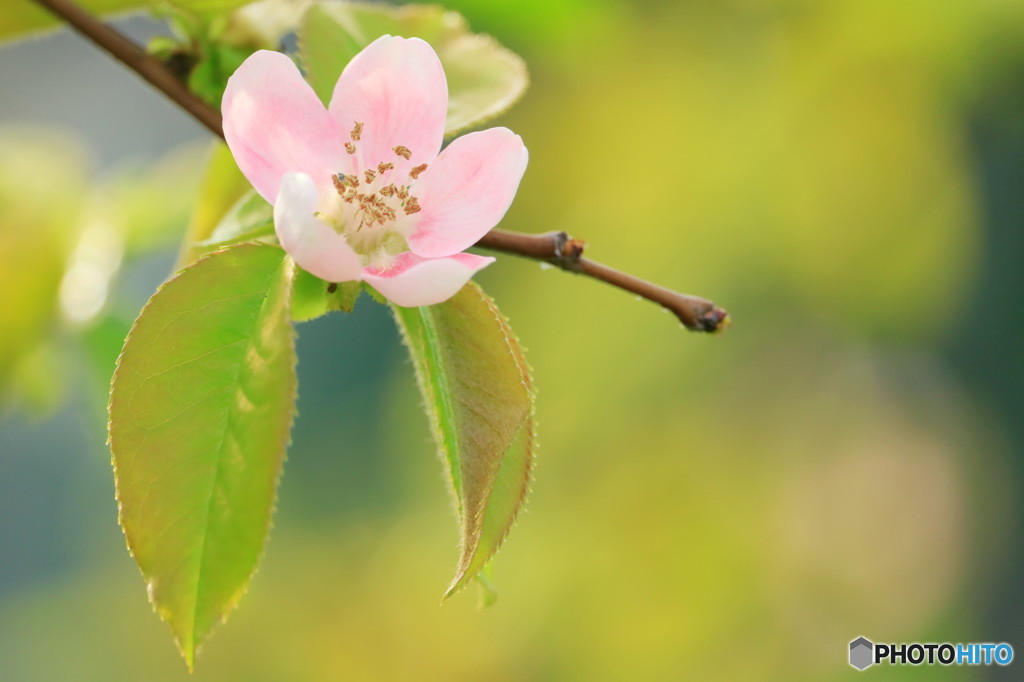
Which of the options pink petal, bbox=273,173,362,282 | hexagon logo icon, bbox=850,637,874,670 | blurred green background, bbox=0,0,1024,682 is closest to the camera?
pink petal, bbox=273,173,362,282

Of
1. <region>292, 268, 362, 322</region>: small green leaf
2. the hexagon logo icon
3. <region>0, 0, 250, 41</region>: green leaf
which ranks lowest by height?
the hexagon logo icon

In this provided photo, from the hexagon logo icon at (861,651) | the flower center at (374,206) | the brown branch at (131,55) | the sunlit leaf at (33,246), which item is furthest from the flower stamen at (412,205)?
the hexagon logo icon at (861,651)

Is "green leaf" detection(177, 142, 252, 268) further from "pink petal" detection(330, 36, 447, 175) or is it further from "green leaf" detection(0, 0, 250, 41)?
"pink petal" detection(330, 36, 447, 175)

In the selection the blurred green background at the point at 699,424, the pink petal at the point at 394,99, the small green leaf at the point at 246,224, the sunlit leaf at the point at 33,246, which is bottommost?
the blurred green background at the point at 699,424

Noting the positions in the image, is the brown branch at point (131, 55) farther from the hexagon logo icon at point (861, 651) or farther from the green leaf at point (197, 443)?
the hexagon logo icon at point (861, 651)

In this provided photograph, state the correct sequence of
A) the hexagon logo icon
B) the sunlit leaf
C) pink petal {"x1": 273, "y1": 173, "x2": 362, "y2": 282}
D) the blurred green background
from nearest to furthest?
pink petal {"x1": 273, "y1": 173, "x2": 362, "y2": 282}
the sunlit leaf
the hexagon logo icon
the blurred green background

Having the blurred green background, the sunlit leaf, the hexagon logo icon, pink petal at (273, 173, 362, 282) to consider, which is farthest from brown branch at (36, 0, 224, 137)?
the blurred green background
